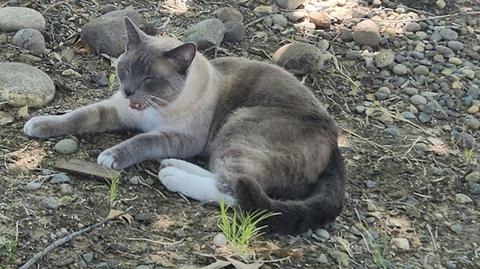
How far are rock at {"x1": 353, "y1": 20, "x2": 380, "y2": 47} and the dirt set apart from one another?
44 cm

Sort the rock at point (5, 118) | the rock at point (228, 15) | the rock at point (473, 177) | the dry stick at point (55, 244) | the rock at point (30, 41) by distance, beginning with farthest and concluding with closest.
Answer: the rock at point (228, 15) → the rock at point (30, 41) → the rock at point (473, 177) → the rock at point (5, 118) → the dry stick at point (55, 244)

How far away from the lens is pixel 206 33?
4695 millimetres

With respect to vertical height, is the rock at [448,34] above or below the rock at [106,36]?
below

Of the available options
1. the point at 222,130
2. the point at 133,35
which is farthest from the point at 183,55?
the point at 222,130

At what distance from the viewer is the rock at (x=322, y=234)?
3.32 meters

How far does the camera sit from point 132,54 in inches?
145

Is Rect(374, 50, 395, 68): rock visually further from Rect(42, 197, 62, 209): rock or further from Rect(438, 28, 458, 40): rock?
Rect(42, 197, 62, 209): rock

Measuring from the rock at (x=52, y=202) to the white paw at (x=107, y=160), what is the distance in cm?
35

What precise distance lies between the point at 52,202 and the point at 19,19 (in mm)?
1715

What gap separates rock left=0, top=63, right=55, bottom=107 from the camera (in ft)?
12.5

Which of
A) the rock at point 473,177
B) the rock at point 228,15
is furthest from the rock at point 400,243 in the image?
the rock at point 228,15

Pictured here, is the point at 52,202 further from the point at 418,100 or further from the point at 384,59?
the point at 384,59

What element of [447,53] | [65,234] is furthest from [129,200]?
[447,53]

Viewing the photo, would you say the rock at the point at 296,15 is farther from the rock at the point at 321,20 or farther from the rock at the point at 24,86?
the rock at the point at 24,86
